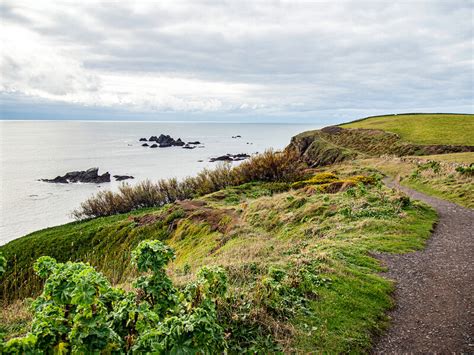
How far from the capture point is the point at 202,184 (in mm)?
39875

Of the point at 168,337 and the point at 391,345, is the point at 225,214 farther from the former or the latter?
the point at 168,337

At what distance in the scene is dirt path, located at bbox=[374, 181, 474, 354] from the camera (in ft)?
21.3

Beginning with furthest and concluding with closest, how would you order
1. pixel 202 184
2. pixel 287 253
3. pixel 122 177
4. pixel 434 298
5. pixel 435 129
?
pixel 122 177 → pixel 435 129 → pixel 202 184 → pixel 287 253 → pixel 434 298

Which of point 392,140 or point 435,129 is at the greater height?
point 435,129

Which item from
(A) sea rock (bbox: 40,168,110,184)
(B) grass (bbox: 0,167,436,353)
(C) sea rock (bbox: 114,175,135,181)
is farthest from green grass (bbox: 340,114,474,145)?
(A) sea rock (bbox: 40,168,110,184)

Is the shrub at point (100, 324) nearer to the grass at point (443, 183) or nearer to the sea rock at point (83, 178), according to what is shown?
the grass at point (443, 183)

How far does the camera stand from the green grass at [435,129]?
53.4 metres

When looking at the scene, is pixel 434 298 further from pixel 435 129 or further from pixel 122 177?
pixel 122 177

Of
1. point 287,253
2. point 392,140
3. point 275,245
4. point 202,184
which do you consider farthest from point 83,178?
point 287,253

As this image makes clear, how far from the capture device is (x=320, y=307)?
7301 millimetres

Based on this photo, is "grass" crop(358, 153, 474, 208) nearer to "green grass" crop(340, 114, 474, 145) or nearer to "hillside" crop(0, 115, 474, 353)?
"hillside" crop(0, 115, 474, 353)

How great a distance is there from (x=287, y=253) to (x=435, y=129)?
205ft

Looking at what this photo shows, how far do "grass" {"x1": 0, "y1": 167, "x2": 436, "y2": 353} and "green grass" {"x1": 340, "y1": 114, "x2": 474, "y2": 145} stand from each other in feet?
120

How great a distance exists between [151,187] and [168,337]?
3933 centimetres
